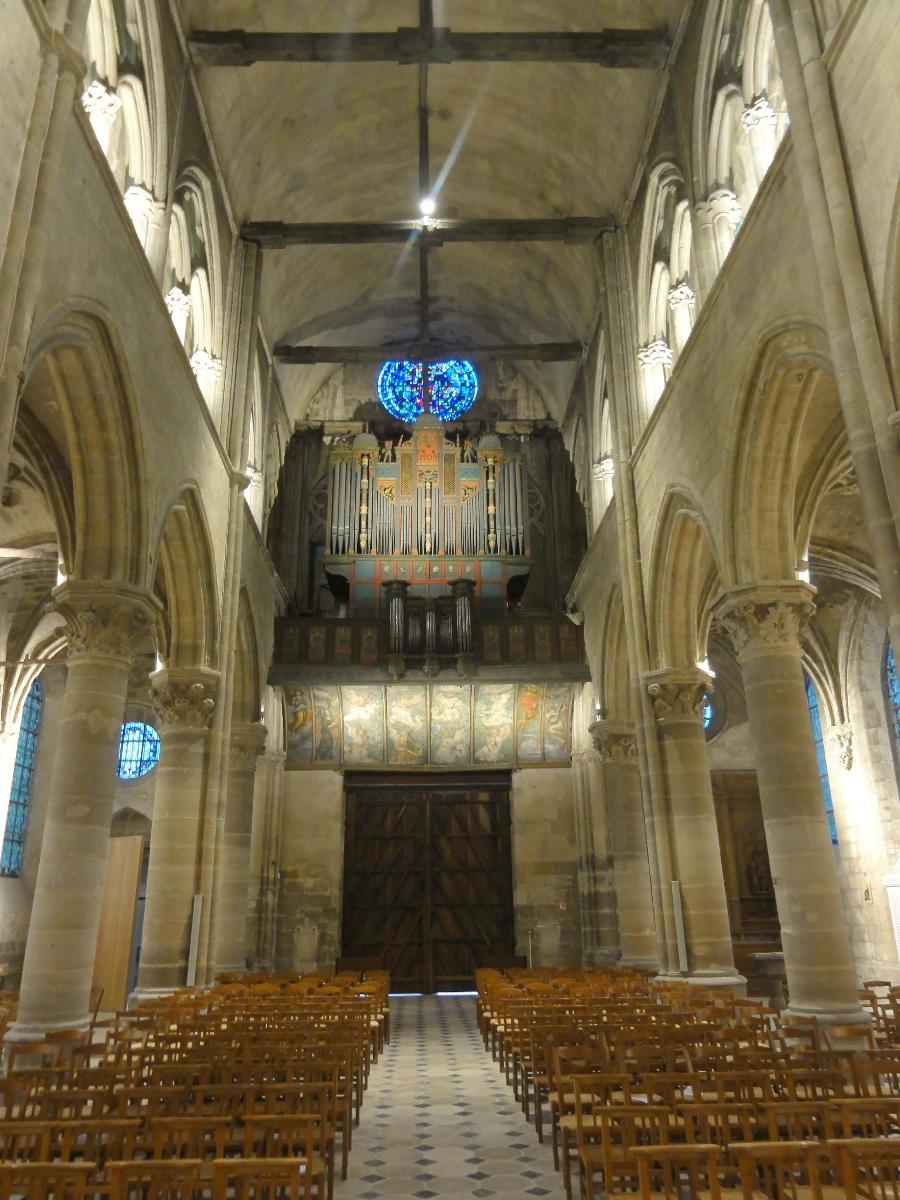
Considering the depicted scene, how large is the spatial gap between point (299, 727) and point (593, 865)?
7.37m

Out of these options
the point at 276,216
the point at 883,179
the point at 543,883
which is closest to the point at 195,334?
the point at 276,216

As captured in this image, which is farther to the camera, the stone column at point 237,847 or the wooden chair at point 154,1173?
the stone column at point 237,847

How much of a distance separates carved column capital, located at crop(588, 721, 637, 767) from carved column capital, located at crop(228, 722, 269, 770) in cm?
688

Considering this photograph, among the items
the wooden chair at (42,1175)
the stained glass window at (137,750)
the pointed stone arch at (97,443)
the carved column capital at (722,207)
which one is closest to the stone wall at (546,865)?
the stained glass window at (137,750)

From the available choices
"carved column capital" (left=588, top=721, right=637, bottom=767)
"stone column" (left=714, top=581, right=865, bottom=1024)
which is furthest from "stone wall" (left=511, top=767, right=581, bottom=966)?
"stone column" (left=714, top=581, right=865, bottom=1024)

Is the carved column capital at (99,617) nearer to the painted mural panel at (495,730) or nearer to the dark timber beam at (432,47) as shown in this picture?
the dark timber beam at (432,47)

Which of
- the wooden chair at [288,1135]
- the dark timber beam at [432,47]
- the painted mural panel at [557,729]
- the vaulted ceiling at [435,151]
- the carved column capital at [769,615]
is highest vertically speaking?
the vaulted ceiling at [435,151]

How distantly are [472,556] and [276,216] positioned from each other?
28.3 feet

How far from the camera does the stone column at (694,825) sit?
42.8ft

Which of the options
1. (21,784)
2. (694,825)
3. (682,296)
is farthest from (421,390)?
(694,825)

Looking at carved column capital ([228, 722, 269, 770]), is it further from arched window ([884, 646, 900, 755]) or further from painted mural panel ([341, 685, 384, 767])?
arched window ([884, 646, 900, 755])

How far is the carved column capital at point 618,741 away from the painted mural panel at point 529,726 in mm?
3111

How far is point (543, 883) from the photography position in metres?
21.2

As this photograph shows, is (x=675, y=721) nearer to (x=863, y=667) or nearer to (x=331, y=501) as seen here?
(x=863, y=667)
